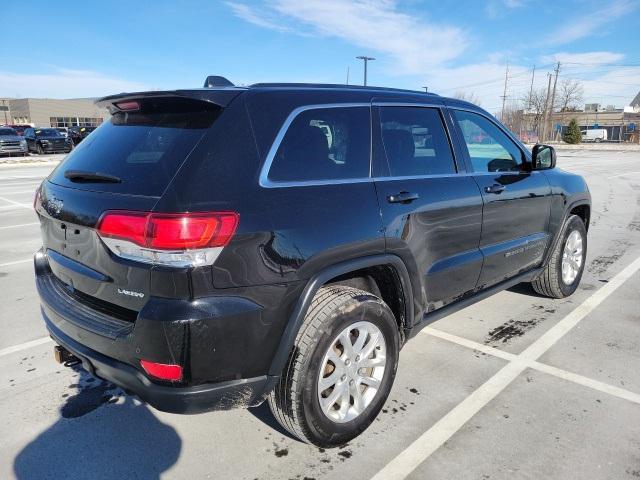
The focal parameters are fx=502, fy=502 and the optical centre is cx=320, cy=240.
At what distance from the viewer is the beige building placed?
285 feet

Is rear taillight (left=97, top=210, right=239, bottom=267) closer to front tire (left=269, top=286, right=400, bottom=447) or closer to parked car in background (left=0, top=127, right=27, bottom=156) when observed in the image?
front tire (left=269, top=286, right=400, bottom=447)

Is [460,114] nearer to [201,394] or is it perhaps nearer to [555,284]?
[555,284]

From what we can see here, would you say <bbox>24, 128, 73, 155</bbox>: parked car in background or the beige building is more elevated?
the beige building

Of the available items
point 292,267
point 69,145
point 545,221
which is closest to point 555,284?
point 545,221

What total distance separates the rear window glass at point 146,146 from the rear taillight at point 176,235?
15cm

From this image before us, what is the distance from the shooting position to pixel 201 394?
217 centimetres

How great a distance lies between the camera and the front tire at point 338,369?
242 cm

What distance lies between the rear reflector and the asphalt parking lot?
0.63 metres

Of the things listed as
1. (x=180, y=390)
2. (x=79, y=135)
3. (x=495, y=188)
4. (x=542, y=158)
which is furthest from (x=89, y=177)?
(x=79, y=135)

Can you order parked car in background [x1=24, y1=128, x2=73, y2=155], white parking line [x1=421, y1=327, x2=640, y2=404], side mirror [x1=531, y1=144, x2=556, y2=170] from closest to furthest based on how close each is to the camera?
white parking line [x1=421, y1=327, x2=640, y2=404] < side mirror [x1=531, y1=144, x2=556, y2=170] < parked car in background [x1=24, y1=128, x2=73, y2=155]

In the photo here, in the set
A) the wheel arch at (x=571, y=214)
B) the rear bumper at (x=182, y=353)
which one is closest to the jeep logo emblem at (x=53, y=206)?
the rear bumper at (x=182, y=353)

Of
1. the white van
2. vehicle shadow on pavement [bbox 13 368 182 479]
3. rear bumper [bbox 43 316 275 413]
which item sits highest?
the white van

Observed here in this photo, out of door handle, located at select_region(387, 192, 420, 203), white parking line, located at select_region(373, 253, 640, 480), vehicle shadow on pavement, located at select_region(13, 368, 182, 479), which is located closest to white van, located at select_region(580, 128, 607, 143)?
white parking line, located at select_region(373, 253, 640, 480)

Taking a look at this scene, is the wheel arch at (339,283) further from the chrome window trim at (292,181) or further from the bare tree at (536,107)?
the bare tree at (536,107)
